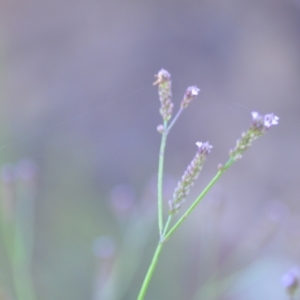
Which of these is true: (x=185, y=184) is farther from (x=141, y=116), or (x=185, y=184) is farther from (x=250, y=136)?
(x=141, y=116)

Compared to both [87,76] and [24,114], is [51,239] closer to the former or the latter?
[24,114]

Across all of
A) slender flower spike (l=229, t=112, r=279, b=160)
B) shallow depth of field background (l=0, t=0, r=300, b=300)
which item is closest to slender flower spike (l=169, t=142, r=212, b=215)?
slender flower spike (l=229, t=112, r=279, b=160)

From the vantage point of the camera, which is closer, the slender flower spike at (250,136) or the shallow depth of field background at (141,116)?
the slender flower spike at (250,136)

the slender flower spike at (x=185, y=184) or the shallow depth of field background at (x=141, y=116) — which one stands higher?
the shallow depth of field background at (x=141, y=116)

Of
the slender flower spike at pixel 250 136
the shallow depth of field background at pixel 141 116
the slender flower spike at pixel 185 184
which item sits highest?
the shallow depth of field background at pixel 141 116

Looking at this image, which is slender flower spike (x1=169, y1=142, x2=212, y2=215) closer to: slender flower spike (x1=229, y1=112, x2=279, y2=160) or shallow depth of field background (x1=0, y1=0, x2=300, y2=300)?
slender flower spike (x1=229, y1=112, x2=279, y2=160)

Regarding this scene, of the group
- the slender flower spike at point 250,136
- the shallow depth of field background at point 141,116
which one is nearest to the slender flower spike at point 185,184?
the slender flower spike at point 250,136

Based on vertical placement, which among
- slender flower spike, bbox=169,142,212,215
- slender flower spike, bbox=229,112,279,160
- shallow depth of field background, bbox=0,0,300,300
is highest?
shallow depth of field background, bbox=0,0,300,300

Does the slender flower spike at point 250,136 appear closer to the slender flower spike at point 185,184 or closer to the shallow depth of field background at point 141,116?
the slender flower spike at point 185,184
